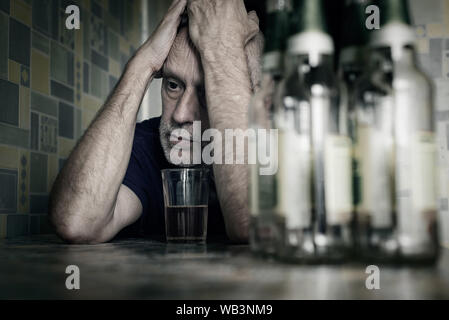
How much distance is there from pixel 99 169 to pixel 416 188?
923mm

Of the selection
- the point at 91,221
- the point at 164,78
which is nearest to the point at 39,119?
the point at 164,78

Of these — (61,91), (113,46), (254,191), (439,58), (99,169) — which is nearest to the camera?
(254,191)

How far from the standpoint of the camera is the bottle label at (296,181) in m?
0.53

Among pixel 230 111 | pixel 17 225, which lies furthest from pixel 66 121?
pixel 230 111

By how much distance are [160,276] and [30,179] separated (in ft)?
3.89

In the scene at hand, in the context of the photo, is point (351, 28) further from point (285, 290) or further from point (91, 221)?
point (91, 221)

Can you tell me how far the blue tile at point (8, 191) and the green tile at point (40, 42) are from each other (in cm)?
44

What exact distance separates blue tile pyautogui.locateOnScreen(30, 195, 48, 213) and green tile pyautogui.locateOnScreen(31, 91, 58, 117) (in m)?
0.30

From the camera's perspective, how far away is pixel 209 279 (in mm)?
495

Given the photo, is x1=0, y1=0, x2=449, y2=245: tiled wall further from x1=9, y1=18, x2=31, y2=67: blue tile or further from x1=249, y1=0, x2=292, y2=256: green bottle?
x1=249, y1=0, x2=292, y2=256: green bottle

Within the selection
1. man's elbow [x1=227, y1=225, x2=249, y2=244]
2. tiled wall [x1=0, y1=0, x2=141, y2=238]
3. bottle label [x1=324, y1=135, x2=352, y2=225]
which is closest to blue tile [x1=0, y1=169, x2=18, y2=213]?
tiled wall [x1=0, y1=0, x2=141, y2=238]

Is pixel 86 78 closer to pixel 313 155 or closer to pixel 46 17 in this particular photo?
pixel 46 17

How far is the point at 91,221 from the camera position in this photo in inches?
46.2

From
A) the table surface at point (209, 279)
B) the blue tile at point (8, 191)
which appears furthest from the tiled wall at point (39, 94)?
the table surface at point (209, 279)
